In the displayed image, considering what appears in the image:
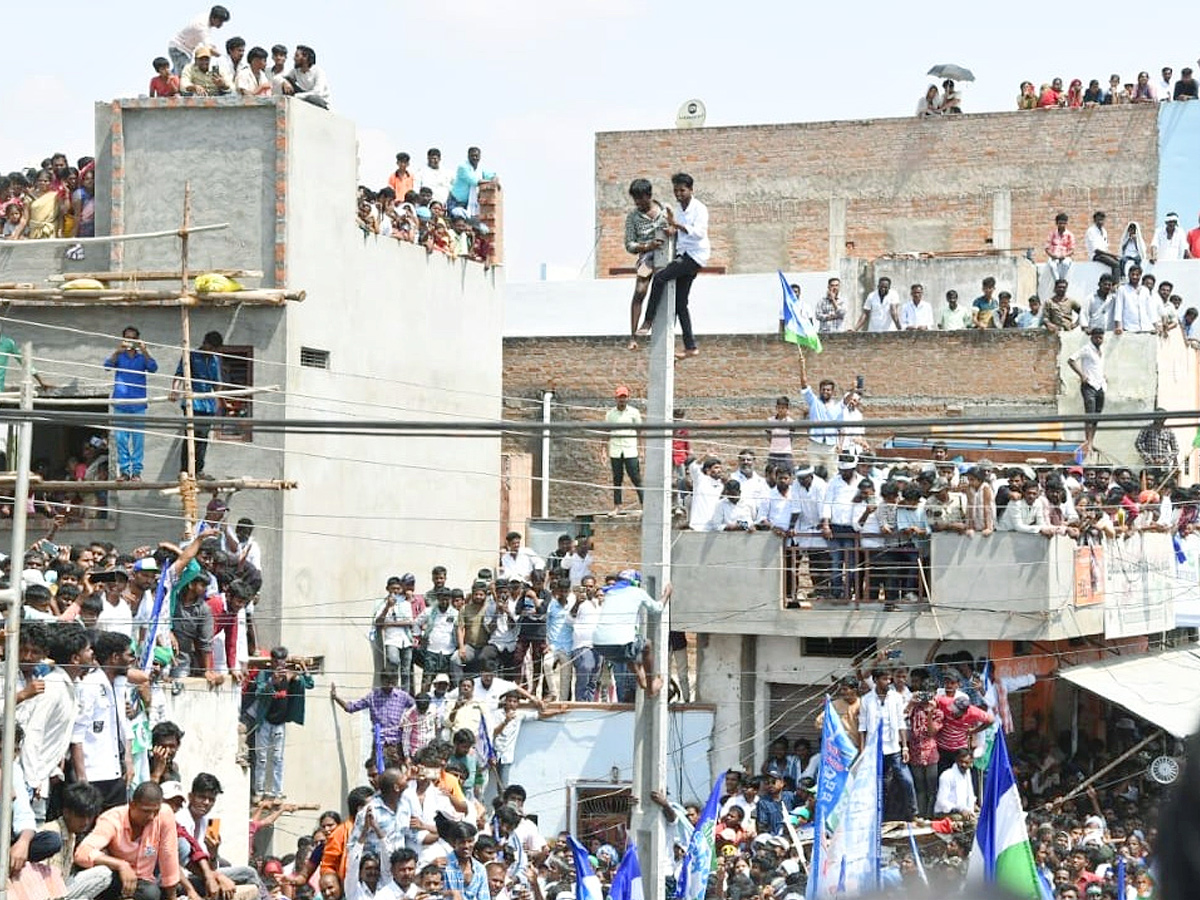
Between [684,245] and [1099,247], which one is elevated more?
[1099,247]

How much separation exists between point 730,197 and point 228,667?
2421 centimetres

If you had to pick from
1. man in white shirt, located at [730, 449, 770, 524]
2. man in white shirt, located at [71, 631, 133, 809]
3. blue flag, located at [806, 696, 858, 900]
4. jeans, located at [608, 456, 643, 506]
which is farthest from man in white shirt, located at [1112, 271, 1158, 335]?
man in white shirt, located at [71, 631, 133, 809]

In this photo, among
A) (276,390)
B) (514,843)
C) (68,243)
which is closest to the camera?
(514,843)

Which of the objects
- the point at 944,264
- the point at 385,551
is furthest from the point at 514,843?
the point at 944,264

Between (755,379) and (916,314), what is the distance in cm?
247

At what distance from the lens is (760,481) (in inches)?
840

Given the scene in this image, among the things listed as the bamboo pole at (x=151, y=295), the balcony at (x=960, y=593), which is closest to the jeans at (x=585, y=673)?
the balcony at (x=960, y=593)

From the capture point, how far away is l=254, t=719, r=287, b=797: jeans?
18.6 metres

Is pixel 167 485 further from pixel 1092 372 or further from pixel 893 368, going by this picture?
pixel 1092 372

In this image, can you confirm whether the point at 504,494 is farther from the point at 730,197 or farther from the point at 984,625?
the point at 730,197

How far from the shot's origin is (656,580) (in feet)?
53.6

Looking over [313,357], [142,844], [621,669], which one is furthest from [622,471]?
[142,844]

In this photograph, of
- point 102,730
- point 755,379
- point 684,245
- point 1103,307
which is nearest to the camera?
point 102,730

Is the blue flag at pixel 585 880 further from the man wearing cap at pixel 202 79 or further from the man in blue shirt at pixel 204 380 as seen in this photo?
the man wearing cap at pixel 202 79
